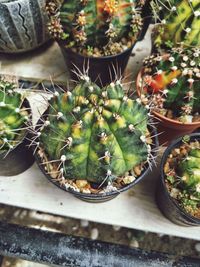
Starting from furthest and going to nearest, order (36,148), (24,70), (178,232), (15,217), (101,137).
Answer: (15,217)
(24,70)
(178,232)
(36,148)
(101,137)

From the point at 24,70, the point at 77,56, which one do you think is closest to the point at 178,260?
the point at 77,56

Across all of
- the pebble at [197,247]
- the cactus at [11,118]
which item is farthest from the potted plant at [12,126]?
the pebble at [197,247]

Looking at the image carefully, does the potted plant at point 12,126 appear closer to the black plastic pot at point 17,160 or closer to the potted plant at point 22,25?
the black plastic pot at point 17,160

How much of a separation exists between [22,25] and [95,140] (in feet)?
1.69

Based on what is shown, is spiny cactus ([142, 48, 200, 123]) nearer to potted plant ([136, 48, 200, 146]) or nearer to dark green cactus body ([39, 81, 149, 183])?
potted plant ([136, 48, 200, 146])

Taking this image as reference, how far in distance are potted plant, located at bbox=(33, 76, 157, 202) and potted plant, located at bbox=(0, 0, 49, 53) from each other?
1.18 feet

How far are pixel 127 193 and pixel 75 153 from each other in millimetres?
292

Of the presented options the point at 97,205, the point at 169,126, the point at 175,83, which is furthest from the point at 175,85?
the point at 97,205

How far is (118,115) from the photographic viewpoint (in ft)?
2.40

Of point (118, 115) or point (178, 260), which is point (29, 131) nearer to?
point (118, 115)

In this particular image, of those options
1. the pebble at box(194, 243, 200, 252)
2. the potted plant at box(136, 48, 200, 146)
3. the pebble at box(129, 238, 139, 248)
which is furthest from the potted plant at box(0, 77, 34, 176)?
the pebble at box(194, 243, 200, 252)

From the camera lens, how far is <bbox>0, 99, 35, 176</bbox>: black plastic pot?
2.97 ft

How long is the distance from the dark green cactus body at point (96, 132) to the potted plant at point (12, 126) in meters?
0.09

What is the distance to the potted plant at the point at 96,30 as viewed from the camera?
0.94 metres
